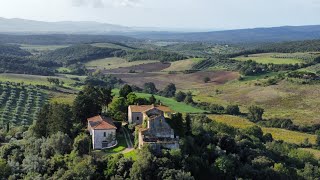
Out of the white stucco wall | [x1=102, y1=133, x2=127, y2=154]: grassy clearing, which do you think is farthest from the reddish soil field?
the white stucco wall

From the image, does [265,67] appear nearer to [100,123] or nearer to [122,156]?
[100,123]

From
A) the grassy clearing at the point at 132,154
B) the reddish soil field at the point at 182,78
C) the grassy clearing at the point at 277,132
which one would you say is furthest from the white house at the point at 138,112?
the reddish soil field at the point at 182,78

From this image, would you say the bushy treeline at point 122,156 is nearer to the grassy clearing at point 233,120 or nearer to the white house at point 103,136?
the white house at point 103,136

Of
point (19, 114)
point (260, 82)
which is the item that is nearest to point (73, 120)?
point (19, 114)

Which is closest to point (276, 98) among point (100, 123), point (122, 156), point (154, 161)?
point (100, 123)

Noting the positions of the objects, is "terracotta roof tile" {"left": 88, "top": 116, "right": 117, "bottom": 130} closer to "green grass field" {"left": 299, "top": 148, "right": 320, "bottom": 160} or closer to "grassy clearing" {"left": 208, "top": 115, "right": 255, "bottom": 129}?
"green grass field" {"left": 299, "top": 148, "right": 320, "bottom": 160}

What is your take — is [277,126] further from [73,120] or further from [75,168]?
[75,168]

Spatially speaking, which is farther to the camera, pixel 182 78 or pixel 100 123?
pixel 182 78
